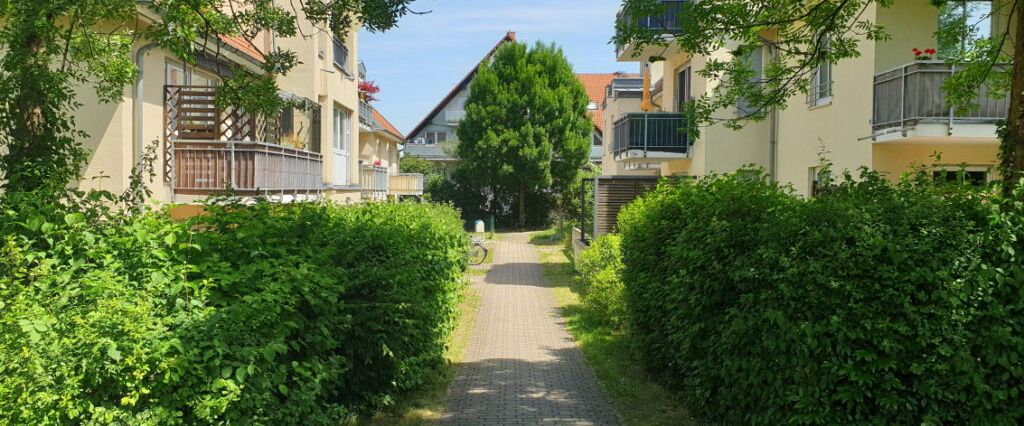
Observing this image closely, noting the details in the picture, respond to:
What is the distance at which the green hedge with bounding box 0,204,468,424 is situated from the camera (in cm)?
431

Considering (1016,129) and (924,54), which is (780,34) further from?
(1016,129)

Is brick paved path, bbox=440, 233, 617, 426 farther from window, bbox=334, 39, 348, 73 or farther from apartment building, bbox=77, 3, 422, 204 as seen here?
window, bbox=334, 39, 348, 73

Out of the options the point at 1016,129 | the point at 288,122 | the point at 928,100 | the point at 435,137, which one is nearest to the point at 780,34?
the point at 928,100

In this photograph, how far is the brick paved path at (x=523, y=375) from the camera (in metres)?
9.03

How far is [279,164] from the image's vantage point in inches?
→ 690

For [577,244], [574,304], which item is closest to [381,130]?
[577,244]

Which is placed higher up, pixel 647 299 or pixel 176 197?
pixel 176 197

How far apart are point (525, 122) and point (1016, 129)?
4355cm

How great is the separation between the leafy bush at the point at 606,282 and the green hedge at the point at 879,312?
6.78 metres

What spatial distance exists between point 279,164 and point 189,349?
43.9 ft

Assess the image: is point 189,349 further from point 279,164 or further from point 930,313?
point 279,164

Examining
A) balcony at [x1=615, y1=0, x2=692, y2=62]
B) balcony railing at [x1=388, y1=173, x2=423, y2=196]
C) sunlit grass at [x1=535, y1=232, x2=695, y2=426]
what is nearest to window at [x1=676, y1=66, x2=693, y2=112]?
balcony at [x1=615, y1=0, x2=692, y2=62]

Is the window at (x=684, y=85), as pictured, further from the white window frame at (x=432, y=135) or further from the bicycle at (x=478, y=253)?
the white window frame at (x=432, y=135)

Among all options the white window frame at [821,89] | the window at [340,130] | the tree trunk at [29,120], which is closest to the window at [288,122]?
the window at [340,130]
